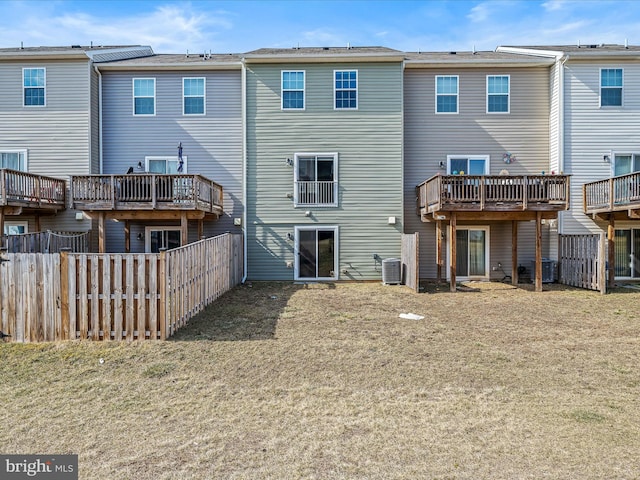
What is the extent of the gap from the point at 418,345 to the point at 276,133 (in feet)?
33.6

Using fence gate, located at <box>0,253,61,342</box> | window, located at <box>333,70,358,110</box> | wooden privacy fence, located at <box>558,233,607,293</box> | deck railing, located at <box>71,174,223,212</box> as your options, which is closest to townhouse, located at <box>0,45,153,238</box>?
deck railing, located at <box>71,174,223,212</box>

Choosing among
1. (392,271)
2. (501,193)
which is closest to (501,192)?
(501,193)

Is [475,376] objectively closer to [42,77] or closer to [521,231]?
[521,231]

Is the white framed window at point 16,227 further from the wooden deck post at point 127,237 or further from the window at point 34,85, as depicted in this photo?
the window at point 34,85

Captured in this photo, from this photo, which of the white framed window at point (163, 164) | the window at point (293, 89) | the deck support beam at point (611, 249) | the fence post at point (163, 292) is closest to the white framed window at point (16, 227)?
the white framed window at point (163, 164)

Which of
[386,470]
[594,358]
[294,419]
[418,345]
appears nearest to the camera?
[386,470]

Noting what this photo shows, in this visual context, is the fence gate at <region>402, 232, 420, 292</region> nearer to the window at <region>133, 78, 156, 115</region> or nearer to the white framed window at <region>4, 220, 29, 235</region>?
the window at <region>133, 78, 156, 115</region>

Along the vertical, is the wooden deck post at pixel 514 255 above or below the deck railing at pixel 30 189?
below

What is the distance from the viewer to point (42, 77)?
14305 mm

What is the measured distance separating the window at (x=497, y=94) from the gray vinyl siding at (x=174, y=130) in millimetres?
9478

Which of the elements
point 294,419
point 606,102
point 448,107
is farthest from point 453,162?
point 294,419

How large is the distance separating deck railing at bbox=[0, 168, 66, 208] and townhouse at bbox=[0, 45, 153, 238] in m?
0.37

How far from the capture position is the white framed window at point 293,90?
1441 centimetres

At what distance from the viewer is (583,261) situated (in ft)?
42.0
